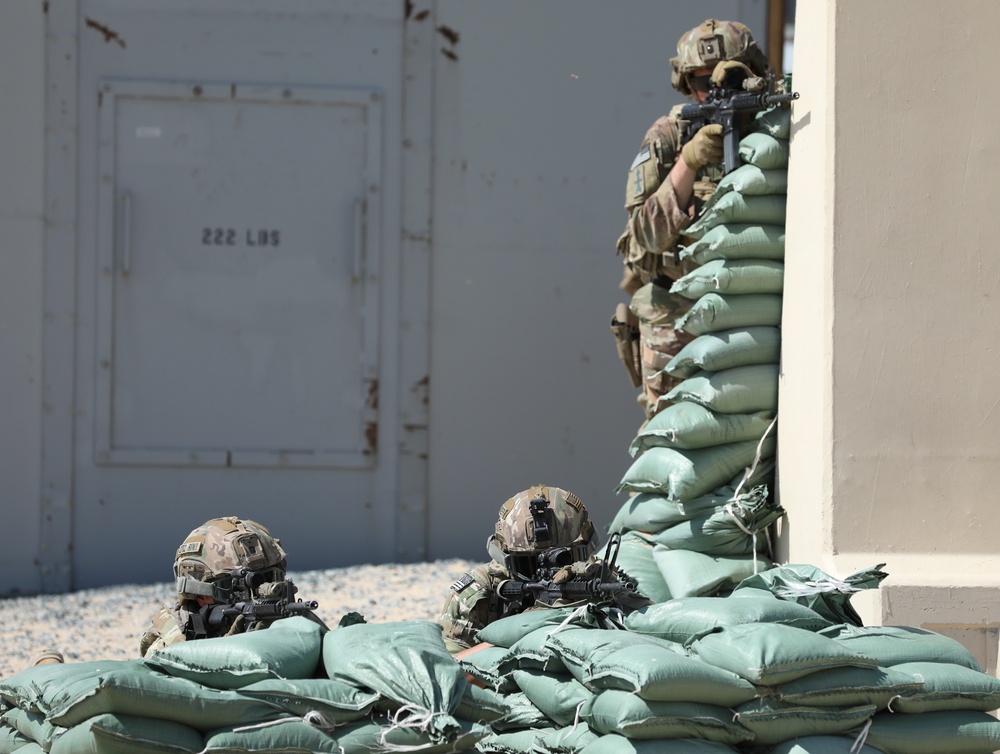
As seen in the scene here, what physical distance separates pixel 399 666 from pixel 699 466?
1893 mm

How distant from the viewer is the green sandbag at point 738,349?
4457mm

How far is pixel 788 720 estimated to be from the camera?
2.78 metres

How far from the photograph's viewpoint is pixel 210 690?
9.05 ft

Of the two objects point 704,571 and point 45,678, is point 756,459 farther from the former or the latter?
point 45,678

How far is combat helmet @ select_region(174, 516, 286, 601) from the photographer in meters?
3.57

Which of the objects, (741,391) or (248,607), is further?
(741,391)

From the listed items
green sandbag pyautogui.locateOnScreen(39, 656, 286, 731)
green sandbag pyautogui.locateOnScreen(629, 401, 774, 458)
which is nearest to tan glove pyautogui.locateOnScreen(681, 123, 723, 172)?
green sandbag pyautogui.locateOnScreen(629, 401, 774, 458)

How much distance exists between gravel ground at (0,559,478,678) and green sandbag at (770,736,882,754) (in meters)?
2.82

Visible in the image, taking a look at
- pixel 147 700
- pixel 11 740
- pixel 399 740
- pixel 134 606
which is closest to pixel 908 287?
pixel 399 740

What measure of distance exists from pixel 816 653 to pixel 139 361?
14.9ft

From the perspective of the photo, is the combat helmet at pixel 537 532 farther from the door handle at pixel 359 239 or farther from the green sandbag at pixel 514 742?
the door handle at pixel 359 239

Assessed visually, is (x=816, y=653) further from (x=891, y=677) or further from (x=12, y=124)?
(x=12, y=124)

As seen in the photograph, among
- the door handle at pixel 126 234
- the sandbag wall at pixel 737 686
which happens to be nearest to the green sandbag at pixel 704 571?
the sandbag wall at pixel 737 686

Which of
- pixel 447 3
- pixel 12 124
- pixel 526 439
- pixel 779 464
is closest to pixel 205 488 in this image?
pixel 526 439
